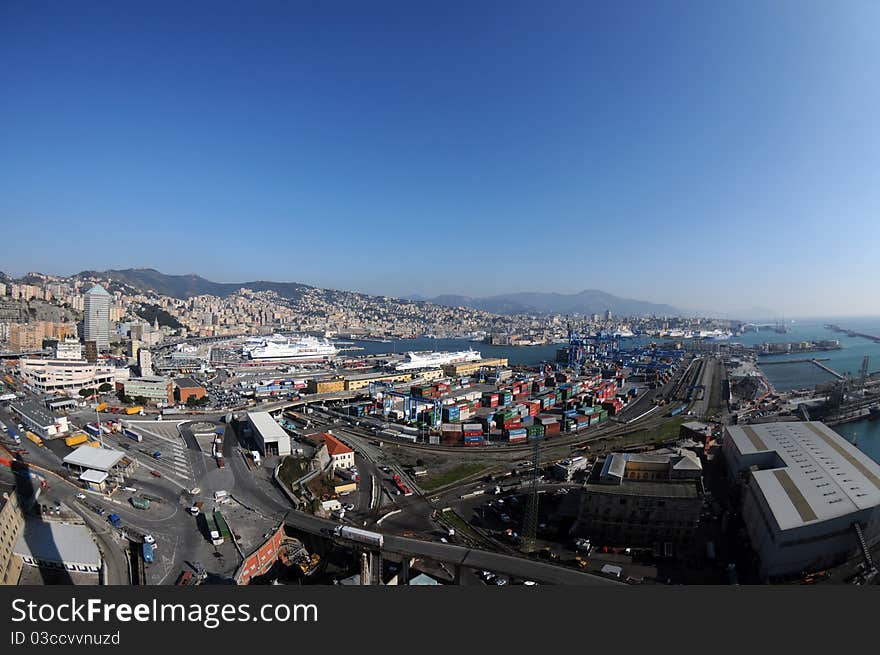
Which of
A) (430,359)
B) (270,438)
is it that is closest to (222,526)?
(270,438)

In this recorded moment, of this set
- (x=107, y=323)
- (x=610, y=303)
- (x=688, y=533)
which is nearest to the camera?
(x=688, y=533)

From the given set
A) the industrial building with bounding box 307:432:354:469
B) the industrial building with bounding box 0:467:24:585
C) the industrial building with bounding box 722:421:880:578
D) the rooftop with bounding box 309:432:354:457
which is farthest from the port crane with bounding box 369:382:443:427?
the industrial building with bounding box 0:467:24:585

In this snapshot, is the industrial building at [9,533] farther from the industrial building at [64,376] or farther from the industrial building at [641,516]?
the industrial building at [64,376]

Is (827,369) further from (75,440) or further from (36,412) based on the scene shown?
(36,412)

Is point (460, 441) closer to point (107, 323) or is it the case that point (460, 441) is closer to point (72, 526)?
point (72, 526)

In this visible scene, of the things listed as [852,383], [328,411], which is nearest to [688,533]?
[328,411]
